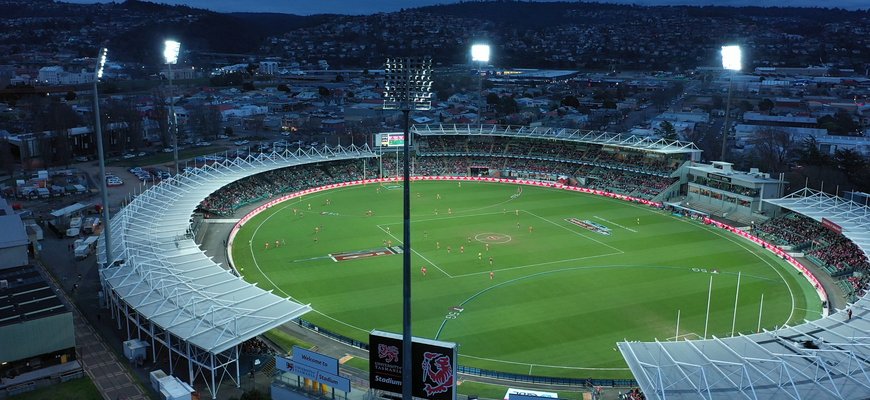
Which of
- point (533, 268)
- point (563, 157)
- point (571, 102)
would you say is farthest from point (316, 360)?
point (571, 102)

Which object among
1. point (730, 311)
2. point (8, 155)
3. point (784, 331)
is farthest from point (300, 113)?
point (784, 331)

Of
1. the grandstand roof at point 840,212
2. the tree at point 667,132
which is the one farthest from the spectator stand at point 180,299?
the tree at point 667,132

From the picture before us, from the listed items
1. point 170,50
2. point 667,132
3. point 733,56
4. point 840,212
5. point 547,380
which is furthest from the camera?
point 667,132

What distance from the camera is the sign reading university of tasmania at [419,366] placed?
23812mm

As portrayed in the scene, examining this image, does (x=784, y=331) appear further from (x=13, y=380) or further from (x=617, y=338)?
(x=13, y=380)

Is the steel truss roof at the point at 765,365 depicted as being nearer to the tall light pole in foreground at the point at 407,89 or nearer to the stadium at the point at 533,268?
the stadium at the point at 533,268

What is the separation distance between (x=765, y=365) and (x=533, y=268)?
78.3ft

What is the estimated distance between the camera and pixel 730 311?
40.0m

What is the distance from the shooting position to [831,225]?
48.7 meters

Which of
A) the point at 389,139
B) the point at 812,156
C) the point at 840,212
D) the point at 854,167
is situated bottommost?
the point at 840,212

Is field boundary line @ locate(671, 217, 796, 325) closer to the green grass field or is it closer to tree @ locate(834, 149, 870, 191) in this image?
the green grass field

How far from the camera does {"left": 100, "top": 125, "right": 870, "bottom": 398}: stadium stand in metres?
28.4

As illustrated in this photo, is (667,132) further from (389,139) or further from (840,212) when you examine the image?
(840,212)

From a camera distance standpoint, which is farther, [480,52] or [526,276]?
[480,52]
